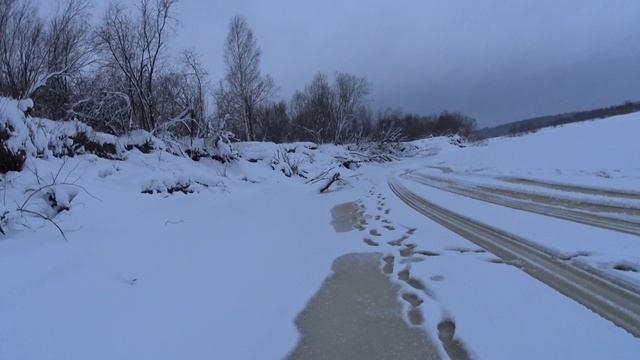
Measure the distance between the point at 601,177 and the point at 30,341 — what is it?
38.9 feet

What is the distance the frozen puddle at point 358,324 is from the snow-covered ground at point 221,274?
15cm

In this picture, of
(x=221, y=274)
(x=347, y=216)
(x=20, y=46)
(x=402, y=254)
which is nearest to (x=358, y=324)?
(x=221, y=274)

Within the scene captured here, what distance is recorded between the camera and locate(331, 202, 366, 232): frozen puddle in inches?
330

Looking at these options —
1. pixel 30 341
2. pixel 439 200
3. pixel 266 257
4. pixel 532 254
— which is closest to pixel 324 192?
pixel 439 200

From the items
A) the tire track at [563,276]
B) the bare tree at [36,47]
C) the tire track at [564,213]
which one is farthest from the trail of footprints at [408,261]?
the bare tree at [36,47]

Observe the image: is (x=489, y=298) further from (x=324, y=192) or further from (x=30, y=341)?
(x=324, y=192)

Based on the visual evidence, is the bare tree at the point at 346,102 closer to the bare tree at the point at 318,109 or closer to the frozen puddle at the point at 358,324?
the bare tree at the point at 318,109

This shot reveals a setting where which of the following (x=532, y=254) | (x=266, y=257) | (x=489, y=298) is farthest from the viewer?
(x=266, y=257)

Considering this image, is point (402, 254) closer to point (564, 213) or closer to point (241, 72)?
point (564, 213)

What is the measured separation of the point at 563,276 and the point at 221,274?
11.9ft

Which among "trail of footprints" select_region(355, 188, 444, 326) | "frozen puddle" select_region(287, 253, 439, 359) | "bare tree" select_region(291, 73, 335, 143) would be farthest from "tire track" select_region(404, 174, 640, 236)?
"bare tree" select_region(291, 73, 335, 143)

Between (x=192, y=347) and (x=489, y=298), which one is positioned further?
(x=489, y=298)

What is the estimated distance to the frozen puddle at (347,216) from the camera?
8.38 meters

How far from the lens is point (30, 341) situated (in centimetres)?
309
